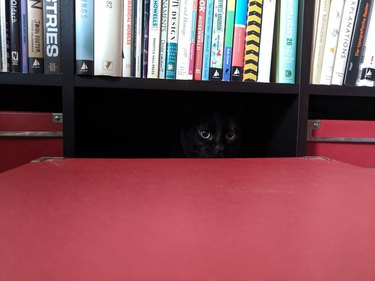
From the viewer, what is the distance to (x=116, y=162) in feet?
2.10

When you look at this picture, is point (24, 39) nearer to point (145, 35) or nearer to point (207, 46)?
point (145, 35)

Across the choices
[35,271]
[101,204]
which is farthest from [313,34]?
[35,271]

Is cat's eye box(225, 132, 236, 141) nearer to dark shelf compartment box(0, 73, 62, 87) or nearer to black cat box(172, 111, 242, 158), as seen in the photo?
black cat box(172, 111, 242, 158)

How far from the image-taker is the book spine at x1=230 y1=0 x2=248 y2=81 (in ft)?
2.61

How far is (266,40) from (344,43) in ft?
0.72

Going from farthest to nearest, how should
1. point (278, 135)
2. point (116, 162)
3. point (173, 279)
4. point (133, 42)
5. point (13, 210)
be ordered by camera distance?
point (278, 135)
point (133, 42)
point (116, 162)
point (13, 210)
point (173, 279)

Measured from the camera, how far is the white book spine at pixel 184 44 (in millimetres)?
772

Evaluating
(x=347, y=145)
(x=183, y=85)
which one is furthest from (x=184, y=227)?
(x=347, y=145)

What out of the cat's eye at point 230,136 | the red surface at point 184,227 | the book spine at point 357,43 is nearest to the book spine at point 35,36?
the red surface at point 184,227

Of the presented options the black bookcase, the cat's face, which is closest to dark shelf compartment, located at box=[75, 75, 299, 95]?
the black bookcase

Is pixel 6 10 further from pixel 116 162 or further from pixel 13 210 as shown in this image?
pixel 13 210

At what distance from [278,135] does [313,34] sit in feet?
0.95

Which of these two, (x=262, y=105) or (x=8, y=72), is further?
(x=262, y=105)

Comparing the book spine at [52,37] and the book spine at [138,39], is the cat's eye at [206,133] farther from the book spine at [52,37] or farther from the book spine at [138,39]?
the book spine at [52,37]
